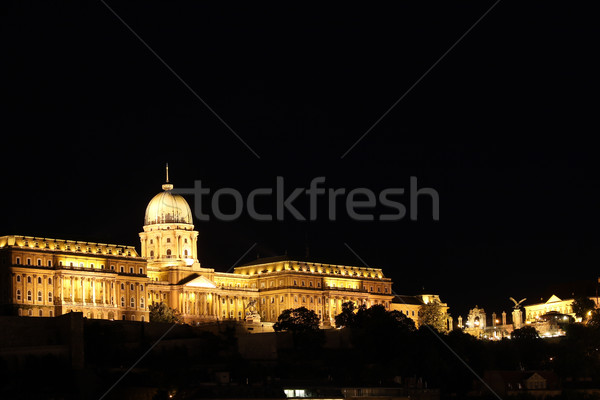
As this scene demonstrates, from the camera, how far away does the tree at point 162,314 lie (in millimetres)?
182375

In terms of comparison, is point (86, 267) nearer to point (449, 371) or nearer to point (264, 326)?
point (264, 326)

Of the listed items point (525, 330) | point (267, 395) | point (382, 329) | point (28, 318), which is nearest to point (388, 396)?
point (267, 395)

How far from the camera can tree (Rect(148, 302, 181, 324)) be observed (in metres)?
182

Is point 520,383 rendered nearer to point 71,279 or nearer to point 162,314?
point 162,314

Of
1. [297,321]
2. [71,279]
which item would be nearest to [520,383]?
[297,321]

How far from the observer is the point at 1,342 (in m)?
136

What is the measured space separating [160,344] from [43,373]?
2672 cm

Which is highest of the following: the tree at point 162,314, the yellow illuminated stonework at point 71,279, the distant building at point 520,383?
the yellow illuminated stonework at point 71,279

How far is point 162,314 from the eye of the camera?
605 feet

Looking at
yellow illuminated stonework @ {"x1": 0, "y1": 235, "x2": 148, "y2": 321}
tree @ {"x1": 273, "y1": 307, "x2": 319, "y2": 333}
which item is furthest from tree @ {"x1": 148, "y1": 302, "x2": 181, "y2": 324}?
tree @ {"x1": 273, "y1": 307, "x2": 319, "y2": 333}

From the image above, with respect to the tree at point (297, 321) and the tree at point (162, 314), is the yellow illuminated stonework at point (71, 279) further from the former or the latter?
the tree at point (297, 321)

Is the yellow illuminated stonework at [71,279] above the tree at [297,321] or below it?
above

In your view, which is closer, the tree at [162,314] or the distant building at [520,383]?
the distant building at [520,383]

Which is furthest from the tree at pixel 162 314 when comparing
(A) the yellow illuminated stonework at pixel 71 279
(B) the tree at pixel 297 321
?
(B) the tree at pixel 297 321
